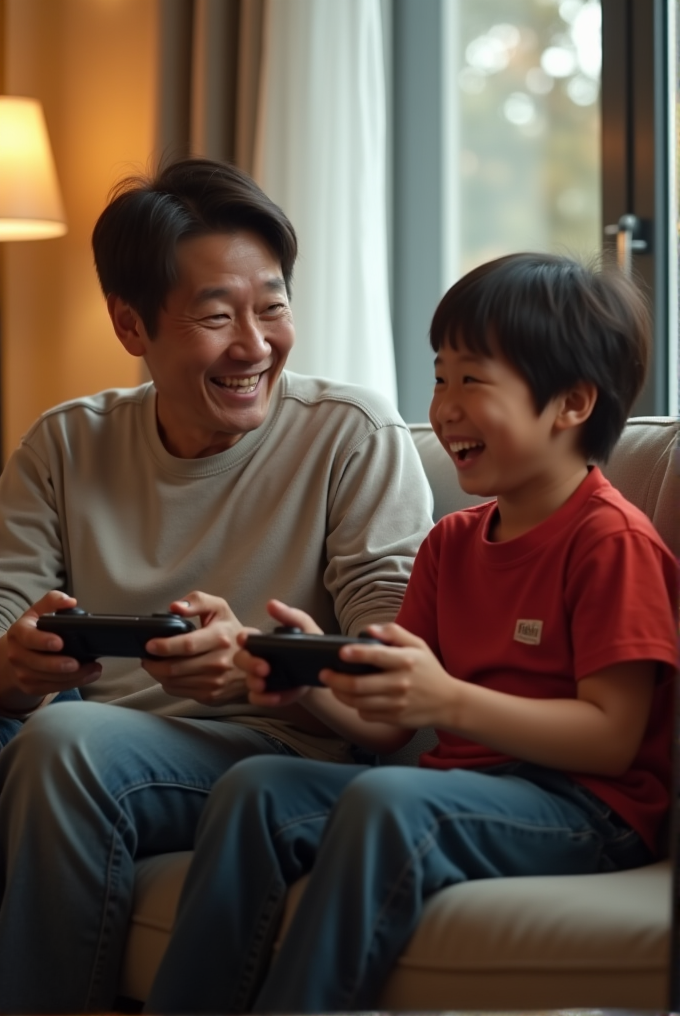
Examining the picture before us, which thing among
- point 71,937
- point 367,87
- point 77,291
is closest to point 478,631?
A: point 71,937

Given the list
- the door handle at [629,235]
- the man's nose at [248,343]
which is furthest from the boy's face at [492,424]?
the door handle at [629,235]

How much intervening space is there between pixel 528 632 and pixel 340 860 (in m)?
0.27

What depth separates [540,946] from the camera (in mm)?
908

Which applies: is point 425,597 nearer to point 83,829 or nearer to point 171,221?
point 83,829

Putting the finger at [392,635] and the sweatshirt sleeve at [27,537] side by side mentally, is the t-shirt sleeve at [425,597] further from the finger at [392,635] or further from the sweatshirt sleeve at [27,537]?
the sweatshirt sleeve at [27,537]

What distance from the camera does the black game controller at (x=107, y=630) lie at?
1119 mm

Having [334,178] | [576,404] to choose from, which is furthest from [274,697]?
[334,178]

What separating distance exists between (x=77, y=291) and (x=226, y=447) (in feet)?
5.35

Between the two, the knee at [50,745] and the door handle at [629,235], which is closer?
the knee at [50,745]

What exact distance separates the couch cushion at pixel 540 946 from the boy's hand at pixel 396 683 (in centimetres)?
13

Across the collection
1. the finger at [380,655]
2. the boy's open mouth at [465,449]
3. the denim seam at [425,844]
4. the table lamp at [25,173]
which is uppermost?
the table lamp at [25,173]

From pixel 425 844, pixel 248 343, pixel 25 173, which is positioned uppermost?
pixel 25 173

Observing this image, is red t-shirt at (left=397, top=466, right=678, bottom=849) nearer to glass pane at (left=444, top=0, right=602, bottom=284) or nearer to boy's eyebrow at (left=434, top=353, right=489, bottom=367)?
→ boy's eyebrow at (left=434, top=353, right=489, bottom=367)

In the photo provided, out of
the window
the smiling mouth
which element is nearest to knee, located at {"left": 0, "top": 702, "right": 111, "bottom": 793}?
the smiling mouth
